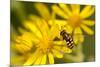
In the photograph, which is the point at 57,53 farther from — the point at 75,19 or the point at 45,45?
the point at 75,19

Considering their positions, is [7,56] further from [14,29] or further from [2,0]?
[2,0]

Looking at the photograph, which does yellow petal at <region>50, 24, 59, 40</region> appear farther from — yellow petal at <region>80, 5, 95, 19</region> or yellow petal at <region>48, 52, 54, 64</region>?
yellow petal at <region>80, 5, 95, 19</region>

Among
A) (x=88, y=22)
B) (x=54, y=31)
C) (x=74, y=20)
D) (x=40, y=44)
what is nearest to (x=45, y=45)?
(x=40, y=44)

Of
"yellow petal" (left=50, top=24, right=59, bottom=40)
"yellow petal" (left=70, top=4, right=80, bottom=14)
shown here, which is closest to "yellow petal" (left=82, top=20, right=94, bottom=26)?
"yellow petal" (left=70, top=4, right=80, bottom=14)

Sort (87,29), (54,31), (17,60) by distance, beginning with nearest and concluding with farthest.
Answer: (17,60) → (54,31) → (87,29)

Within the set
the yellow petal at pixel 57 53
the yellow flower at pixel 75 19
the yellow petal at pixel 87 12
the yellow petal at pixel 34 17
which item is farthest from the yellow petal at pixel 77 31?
the yellow petal at pixel 34 17

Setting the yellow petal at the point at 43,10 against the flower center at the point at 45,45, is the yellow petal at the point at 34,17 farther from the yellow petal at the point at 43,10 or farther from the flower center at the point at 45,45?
the flower center at the point at 45,45
